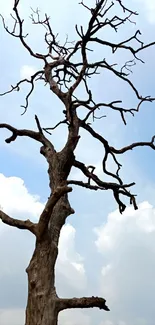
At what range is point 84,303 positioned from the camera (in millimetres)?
6012

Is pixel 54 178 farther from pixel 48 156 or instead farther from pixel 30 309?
pixel 30 309

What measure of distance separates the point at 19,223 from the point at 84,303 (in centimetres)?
137

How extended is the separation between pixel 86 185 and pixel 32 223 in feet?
2.88

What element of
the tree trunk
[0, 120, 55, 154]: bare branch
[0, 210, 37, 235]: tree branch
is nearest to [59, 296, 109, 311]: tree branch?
the tree trunk

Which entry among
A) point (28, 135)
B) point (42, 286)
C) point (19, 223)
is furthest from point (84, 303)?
point (28, 135)

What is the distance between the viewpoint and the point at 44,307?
19.9ft

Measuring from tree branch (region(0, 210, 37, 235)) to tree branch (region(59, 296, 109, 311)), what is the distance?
983mm

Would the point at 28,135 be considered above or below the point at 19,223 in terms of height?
above

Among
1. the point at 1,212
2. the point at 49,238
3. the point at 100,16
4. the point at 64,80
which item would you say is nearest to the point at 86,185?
the point at 49,238

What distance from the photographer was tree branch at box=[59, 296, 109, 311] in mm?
5996

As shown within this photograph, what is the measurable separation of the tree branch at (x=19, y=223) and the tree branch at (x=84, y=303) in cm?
98

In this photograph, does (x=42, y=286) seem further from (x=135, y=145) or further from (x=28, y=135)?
(x=135, y=145)

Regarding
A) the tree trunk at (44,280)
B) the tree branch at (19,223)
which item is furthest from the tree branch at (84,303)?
the tree branch at (19,223)

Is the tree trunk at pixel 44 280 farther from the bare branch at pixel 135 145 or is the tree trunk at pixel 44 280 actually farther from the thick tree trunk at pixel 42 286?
the bare branch at pixel 135 145
